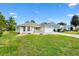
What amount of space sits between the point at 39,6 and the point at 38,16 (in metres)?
0.11

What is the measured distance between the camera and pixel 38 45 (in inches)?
113

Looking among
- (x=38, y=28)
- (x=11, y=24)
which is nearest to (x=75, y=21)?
(x=38, y=28)

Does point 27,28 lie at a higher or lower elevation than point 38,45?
higher

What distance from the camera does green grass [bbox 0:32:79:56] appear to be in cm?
284

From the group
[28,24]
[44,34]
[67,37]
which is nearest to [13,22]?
[28,24]

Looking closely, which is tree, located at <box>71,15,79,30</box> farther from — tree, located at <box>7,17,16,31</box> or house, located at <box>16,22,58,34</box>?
tree, located at <box>7,17,16,31</box>

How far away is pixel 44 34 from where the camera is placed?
293cm

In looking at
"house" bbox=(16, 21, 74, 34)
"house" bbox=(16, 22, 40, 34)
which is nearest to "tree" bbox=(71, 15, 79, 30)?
"house" bbox=(16, 21, 74, 34)

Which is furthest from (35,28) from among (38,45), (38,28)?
(38,45)

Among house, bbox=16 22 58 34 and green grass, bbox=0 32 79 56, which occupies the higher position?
house, bbox=16 22 58 34

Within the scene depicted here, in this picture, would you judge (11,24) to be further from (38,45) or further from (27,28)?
(38,45)

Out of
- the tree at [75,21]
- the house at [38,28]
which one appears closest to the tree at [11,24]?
the house at [38,28]

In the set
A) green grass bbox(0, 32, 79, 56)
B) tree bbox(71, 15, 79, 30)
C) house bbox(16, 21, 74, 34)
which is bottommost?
green grass bbox(0, 32, 79, 56)

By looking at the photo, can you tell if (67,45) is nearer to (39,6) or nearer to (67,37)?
(67,37)
